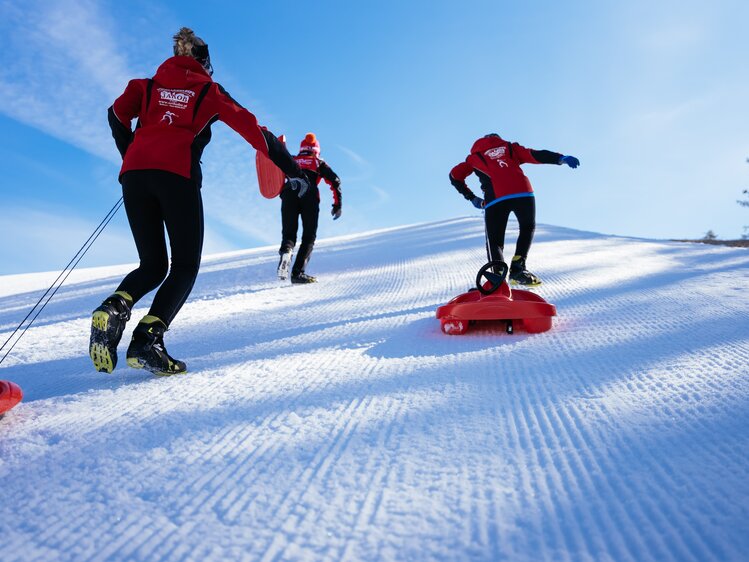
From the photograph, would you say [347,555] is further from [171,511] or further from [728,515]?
[728,515]

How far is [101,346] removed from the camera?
7.55 feet

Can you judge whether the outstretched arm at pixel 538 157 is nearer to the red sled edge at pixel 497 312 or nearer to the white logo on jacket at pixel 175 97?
the red sled edge at pixel 497 312

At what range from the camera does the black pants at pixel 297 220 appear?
6324 mm

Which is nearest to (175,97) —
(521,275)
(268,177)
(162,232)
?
(162,232)

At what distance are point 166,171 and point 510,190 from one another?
12.0ft

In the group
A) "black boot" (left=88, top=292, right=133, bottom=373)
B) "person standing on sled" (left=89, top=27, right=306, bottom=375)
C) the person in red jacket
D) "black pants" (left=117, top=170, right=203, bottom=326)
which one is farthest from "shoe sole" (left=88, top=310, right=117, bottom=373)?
the person in red jacket

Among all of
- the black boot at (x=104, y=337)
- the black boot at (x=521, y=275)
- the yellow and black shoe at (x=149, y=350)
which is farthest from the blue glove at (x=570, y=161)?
the black boot at (x=104, y=337)

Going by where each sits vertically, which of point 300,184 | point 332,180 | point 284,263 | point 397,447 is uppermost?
point 332,180

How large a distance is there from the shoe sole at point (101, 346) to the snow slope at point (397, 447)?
13 cm

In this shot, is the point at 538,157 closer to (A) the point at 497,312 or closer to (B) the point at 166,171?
(A) the point at 497,312

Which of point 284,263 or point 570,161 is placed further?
point 284,263

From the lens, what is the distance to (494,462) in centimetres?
141

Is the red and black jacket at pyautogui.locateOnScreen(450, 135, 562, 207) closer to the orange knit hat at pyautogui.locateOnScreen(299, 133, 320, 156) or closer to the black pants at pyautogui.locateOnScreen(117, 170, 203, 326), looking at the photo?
the orange knit hat at pyautogui.locateOnScreen(299, 133, 320, 156)

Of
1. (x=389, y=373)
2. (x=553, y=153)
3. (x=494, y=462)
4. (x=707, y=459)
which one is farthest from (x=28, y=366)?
(x=553, y=153)
